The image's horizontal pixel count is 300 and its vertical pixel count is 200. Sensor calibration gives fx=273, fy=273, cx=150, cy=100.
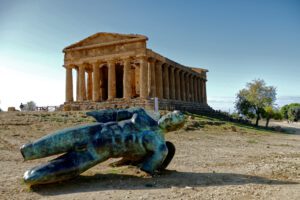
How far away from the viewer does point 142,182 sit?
21.3 ft

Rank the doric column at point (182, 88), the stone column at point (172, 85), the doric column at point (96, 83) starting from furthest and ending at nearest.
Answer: the doric column at point (182, 88) → the stone column at point (172, 85) → the doric column at point (96, 83)

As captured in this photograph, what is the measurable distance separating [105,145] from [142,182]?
1247 mm

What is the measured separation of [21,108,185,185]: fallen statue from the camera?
19.8ft

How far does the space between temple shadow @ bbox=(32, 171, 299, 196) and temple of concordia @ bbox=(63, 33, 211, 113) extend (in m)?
28.1

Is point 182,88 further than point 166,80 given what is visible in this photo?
Yes

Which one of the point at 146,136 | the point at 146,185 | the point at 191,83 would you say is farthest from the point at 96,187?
the point at 191,83

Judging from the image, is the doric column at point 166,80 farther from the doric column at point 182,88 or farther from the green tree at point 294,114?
the green tree at point 294,114

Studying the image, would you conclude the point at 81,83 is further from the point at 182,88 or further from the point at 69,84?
the point at 182,88

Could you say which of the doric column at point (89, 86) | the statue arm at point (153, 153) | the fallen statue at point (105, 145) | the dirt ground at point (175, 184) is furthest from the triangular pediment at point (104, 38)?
the statue arm at point (153, 153)

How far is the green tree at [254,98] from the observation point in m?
52.4

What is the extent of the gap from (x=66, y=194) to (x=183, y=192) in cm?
241

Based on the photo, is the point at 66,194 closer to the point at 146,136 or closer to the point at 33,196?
the point at 33,196

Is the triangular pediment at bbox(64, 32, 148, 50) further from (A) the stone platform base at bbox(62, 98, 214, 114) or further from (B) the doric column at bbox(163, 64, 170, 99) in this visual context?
(B) the doric column at bbox(163, 64, 170, 99)

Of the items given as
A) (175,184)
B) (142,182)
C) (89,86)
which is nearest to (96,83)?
(89,86)
